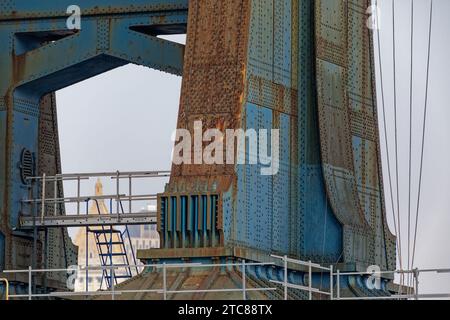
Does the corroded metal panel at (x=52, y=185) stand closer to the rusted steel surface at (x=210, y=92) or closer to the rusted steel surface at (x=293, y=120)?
the rusted steel surface at (x=293, y=120)

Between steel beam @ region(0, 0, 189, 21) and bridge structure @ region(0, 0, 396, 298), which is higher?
steel beam @ region(0, 0, 189, 21)

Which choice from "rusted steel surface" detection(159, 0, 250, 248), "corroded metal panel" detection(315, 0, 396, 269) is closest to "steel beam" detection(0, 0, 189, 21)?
"corroded metal panel" detection(315, 0, 396, 269)

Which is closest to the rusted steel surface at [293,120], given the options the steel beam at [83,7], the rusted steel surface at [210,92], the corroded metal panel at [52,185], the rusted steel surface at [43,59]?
the rusted steel surface at [210,92]

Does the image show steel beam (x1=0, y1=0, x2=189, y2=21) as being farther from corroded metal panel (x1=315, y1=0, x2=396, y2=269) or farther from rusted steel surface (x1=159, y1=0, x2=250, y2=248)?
rusted steel surface (x1=159, y1=0, x2=250, y2=248)

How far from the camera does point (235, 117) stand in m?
42.5

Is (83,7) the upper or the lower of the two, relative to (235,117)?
upper

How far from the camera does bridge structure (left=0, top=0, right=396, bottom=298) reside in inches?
1668

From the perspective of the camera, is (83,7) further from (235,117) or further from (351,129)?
(235,117)

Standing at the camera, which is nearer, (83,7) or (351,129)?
(351,129)

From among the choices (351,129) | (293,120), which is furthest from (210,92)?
(351,129)

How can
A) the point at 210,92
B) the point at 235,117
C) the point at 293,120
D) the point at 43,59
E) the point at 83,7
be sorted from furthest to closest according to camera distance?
the point at 43,59 → the point at 83,7 → the point at 293,120 → the point at 210,92 → the point at 235,117

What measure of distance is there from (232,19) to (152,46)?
6588 mm
